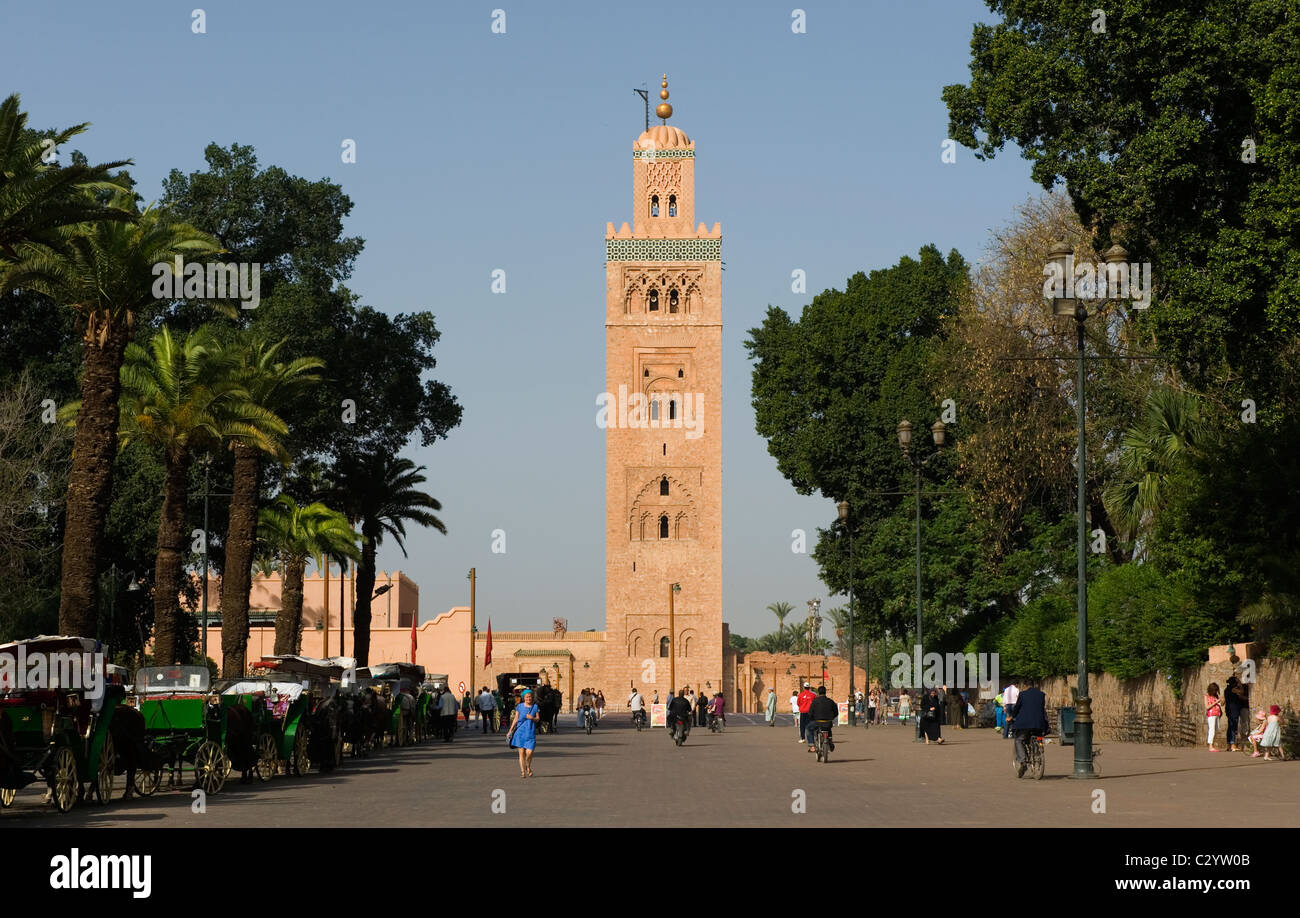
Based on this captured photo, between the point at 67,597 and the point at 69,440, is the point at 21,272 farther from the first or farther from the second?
the point at 69,440

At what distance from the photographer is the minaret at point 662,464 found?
83.7m

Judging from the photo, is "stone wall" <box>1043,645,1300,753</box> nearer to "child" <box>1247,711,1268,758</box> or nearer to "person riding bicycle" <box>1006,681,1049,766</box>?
"child" <box>1247,711,1268,758</box>

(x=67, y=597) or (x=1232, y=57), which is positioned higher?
(x=1232, y=57)

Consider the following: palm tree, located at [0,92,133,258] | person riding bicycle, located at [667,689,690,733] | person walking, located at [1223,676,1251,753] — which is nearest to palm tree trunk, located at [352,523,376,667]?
person riding bicycle, located at [667,689,690,733]

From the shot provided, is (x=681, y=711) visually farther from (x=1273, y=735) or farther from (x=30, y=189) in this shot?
(x=30, y=189)

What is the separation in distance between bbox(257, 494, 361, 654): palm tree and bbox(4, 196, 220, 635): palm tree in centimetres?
2031

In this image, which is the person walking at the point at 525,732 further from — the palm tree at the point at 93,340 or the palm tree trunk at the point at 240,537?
the palm tree trunk at the point at 240,537

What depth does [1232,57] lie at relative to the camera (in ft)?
75.8

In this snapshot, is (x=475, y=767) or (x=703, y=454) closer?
(x=475, y=767)

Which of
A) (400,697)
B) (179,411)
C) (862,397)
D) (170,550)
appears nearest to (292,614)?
(400,697)

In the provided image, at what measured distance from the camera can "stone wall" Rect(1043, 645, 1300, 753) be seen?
86.8 ft

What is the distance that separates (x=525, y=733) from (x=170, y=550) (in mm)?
12632

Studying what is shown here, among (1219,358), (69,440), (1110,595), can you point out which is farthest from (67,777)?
(69,440)

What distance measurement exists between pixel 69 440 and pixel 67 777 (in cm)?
2985
